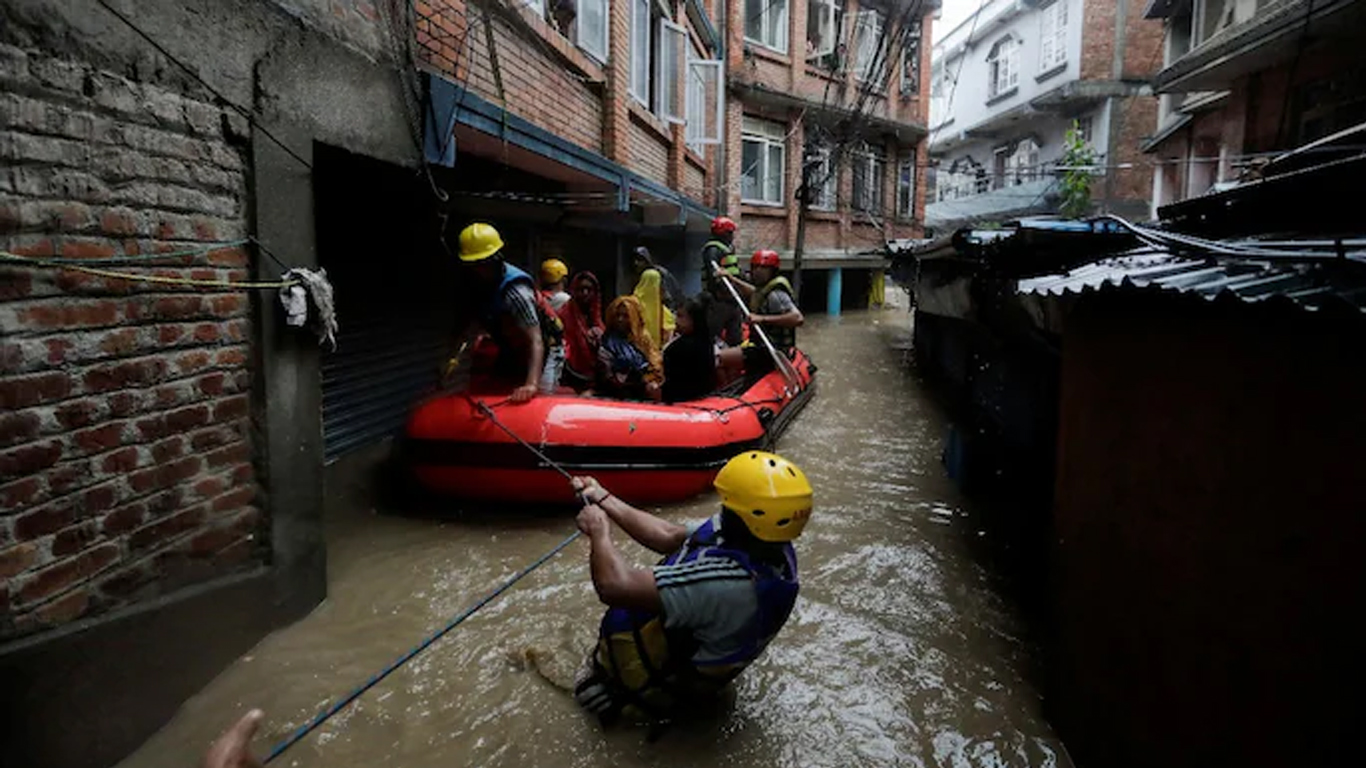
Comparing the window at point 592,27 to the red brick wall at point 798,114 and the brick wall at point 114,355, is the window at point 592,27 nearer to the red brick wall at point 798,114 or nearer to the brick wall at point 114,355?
the brick wall at point 114,355

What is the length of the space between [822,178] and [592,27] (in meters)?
11.8

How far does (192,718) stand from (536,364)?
2.65 meters

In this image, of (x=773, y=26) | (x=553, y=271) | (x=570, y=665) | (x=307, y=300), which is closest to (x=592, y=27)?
(x=553, y=271)

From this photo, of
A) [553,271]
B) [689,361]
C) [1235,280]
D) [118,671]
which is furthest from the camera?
[553,271]

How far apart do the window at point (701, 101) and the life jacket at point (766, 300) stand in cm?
466

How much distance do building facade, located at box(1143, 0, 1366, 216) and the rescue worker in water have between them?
6.59 metres

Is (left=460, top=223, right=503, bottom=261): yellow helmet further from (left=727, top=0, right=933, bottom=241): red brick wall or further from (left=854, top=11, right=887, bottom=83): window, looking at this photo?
(left=854, top=11, right=887, bottom=83): window

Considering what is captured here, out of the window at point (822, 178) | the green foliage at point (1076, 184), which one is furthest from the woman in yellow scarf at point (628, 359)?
the green foliage at point (1076, 184)

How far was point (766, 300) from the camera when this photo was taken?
7.28 metres

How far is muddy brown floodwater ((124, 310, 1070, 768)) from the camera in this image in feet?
8.90

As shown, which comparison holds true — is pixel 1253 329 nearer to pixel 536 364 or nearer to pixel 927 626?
pixel 927 626

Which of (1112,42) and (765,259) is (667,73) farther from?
(1112,42)

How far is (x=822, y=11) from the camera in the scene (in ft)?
58.9

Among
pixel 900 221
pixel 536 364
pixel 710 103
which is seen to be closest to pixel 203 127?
pixel 536 364
